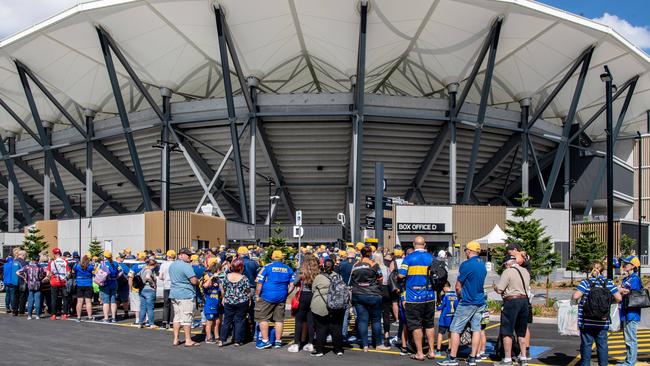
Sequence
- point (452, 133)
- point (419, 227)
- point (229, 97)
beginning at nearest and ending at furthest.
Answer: point (229, 97) → point (419, 227) → point (452, 133)

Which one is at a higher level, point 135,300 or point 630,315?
point 630,315

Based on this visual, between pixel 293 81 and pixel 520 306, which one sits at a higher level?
pixel 293 81

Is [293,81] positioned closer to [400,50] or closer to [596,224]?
[400,50]

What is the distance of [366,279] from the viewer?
34.6 feet

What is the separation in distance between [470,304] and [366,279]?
195 centimetres

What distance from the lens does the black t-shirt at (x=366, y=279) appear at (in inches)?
415

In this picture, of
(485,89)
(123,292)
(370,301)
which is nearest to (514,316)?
(370,301)

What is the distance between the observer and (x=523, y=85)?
136 feet

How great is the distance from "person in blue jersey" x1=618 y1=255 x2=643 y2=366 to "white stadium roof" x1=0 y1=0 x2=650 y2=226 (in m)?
26.1

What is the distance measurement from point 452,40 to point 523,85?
7.51m

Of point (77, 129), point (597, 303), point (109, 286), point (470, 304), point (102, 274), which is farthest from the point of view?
point (77, 129)

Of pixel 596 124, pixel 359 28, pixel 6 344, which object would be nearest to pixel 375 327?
pixel 6 344

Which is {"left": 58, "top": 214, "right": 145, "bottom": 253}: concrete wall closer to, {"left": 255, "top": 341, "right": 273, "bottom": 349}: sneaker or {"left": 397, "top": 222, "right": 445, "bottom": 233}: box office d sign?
Result: {"left": 397, "top": 222, "right": 445, "bottom": 233}: box office d sign

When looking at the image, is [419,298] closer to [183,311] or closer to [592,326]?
[592,326]
